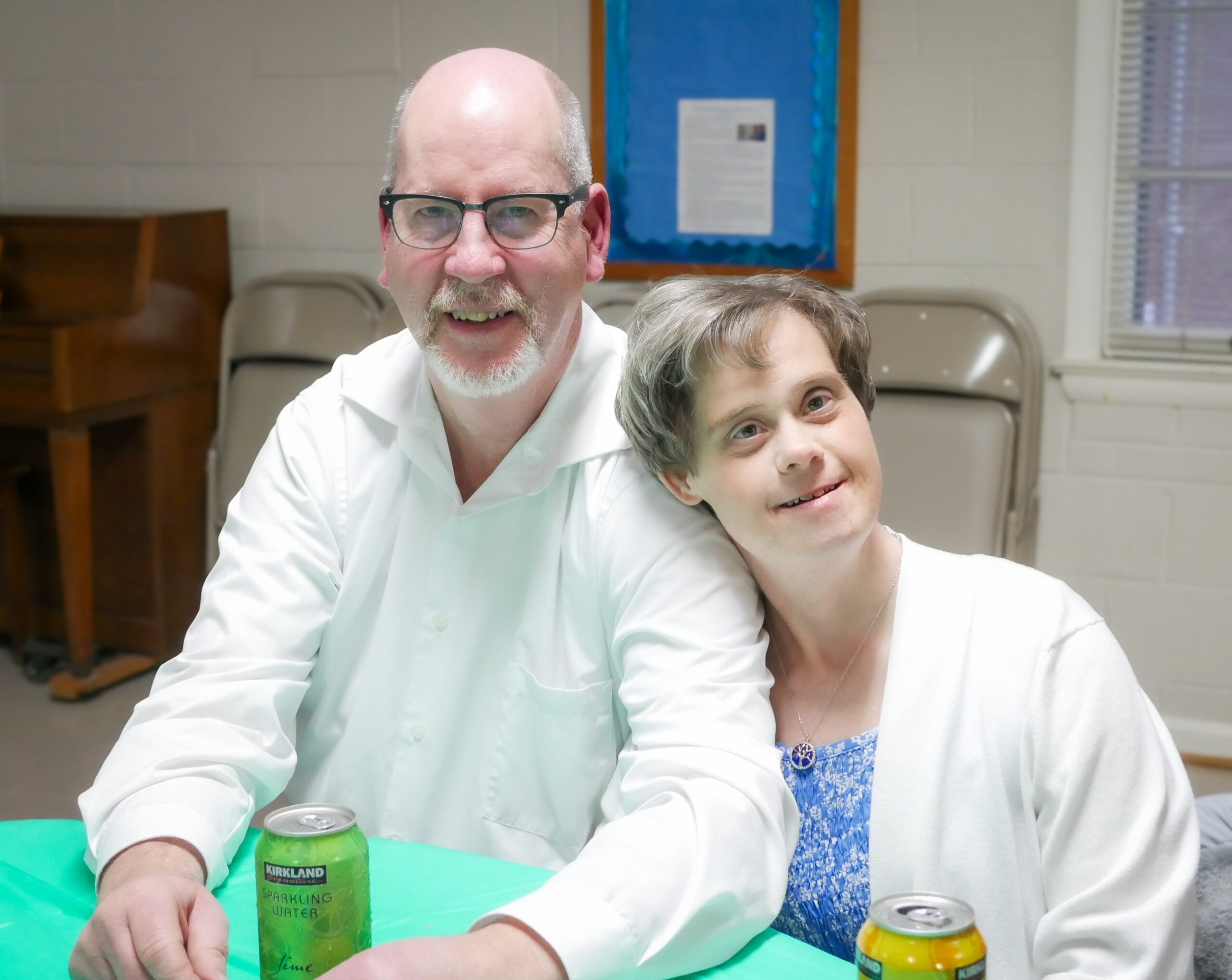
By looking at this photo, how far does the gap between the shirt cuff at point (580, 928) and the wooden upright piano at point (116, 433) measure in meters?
2.72

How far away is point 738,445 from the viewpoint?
4.36 feet

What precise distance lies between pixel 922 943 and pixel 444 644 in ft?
2.81

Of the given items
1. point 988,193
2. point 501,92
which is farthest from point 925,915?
point 988,193

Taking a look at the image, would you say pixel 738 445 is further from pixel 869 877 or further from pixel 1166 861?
pixel 1166 861

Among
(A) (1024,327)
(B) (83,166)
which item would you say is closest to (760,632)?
(A) (1024,327)

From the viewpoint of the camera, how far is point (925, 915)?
33.3 inches

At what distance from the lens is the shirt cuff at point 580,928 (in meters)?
1.08

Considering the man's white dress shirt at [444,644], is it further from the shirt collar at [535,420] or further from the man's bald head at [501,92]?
the man's bald head at [501,92]

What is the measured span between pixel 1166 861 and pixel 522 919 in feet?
1.73

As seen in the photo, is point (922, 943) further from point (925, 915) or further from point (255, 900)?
point (255, 900)

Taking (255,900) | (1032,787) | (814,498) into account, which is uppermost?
(814,498)

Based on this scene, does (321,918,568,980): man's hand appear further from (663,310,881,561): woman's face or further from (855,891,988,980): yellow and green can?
(663,310,881,561): woman's face

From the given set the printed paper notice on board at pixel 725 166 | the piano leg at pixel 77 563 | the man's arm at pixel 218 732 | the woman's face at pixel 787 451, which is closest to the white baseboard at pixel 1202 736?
the printed paper notice on board at pixel 725 166

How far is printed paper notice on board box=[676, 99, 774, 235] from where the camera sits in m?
3.34
